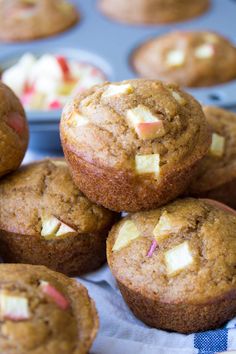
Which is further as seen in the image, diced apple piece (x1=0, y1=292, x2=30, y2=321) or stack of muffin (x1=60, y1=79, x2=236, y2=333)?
stack of muffin (x1=60, y1=79, x2=236, y2=333)

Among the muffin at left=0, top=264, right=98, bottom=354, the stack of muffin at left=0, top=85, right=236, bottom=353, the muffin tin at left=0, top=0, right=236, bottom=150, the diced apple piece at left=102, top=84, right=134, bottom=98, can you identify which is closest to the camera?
the muffin at left=0, top=264, right=98, bottom=354

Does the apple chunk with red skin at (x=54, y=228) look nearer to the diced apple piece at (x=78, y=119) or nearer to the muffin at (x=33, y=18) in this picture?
the diced apple piece at (x=78, y=119)

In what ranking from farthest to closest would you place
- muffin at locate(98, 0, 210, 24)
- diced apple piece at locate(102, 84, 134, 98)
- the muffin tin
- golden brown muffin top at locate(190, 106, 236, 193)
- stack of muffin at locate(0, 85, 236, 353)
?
muffin at locate(98, 0, 210, 24) → the muffin tin → golden brown muffin top at locate(190, 106, 236, 193) → diced apple piece at locate(102, 84, 134, 98) → stack of muffin at locate(0, 85, 236, 353)

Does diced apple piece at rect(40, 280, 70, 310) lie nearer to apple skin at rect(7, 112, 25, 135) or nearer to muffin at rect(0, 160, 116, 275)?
muffin at rect(0, 160, 116, 275)

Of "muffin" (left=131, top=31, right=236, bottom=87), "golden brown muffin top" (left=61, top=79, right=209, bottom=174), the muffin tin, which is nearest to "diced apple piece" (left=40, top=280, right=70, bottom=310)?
"golden brown muffin top" (left=61, top=79, right=209, bottom=174)

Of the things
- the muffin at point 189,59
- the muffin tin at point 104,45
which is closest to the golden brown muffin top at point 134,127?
the muffin tin at point 104,45

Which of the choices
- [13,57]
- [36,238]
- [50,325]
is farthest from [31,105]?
[50,325]

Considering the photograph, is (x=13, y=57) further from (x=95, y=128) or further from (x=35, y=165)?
(x=95, y=128)

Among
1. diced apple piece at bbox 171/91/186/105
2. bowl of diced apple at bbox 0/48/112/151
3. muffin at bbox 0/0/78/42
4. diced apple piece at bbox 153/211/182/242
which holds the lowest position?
bowl of diced apple at bbox 0/48/112/151
